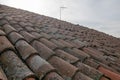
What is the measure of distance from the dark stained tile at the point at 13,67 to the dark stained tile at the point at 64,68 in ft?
2.06

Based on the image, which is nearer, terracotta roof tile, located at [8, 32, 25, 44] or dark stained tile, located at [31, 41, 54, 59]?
dark stained tile, located at [31, 41, 54, 59]

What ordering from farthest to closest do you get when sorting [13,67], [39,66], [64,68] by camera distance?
1. [64,68]
2. [39,66]
3. [13,67]

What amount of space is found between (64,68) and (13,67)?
838 millimetres

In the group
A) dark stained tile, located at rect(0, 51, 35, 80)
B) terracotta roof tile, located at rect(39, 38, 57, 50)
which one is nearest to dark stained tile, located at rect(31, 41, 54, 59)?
terracotta roof tile, located at rect(39, 38, 57, 50)

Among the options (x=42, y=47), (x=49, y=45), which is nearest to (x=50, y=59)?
(x=42, y=47)

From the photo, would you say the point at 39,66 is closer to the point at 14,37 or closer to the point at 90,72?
the point at 90,72

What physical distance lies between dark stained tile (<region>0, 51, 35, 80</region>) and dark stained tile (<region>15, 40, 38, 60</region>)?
0.77 feet

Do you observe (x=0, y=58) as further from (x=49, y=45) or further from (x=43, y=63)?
(x=49, y=45)

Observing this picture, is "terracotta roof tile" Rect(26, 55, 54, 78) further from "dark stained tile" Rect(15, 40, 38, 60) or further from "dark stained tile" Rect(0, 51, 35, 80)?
"dark stained tile" Rect(0, 51, 35, 80)

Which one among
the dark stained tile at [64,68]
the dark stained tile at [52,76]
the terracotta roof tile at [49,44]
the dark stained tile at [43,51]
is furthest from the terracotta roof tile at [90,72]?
the dark stained tile at [52,76]

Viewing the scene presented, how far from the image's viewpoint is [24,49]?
3143 millimetres

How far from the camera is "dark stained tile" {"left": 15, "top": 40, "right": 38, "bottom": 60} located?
298cm

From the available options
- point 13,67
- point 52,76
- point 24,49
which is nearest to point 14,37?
point 24,49

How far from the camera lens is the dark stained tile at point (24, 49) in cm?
298
